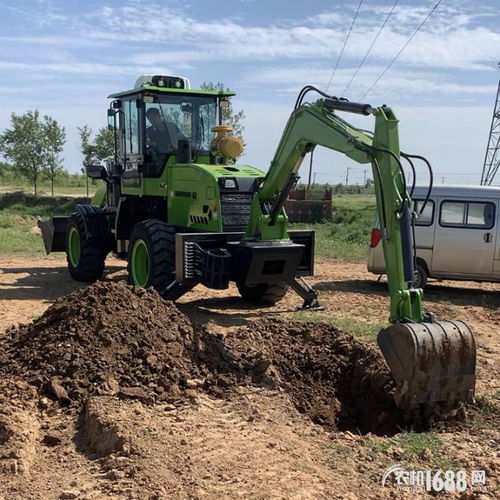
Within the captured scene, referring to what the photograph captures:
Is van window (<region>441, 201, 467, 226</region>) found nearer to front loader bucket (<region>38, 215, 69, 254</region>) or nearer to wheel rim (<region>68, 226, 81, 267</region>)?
wheel rim (<region>68, 226, 81, 267</region>)

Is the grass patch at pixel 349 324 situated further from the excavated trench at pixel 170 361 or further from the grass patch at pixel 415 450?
the grass patch at pixel 415 450

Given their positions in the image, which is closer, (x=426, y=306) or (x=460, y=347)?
(x=460, y=347)

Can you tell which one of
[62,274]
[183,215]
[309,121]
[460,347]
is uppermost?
[309,121]

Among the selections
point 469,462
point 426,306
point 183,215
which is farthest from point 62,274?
point 469,462

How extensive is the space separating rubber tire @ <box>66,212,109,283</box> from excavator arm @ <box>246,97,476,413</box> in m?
5.48

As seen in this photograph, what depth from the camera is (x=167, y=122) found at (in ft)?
36.6

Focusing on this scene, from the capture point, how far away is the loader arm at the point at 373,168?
623cm

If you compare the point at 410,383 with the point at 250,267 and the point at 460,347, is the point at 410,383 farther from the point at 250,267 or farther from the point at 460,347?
the point at 250,267

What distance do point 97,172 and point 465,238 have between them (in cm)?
694

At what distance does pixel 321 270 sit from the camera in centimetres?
1506

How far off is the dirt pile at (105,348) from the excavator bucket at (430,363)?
6.16 feet

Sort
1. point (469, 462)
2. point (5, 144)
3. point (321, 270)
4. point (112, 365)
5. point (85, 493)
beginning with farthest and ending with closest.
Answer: point (5, 144), point (321, 270), point (112, 365), point (469, 462), point (85, 493)

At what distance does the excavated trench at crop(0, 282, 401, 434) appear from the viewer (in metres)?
6.02

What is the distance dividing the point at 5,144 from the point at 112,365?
36.2m
